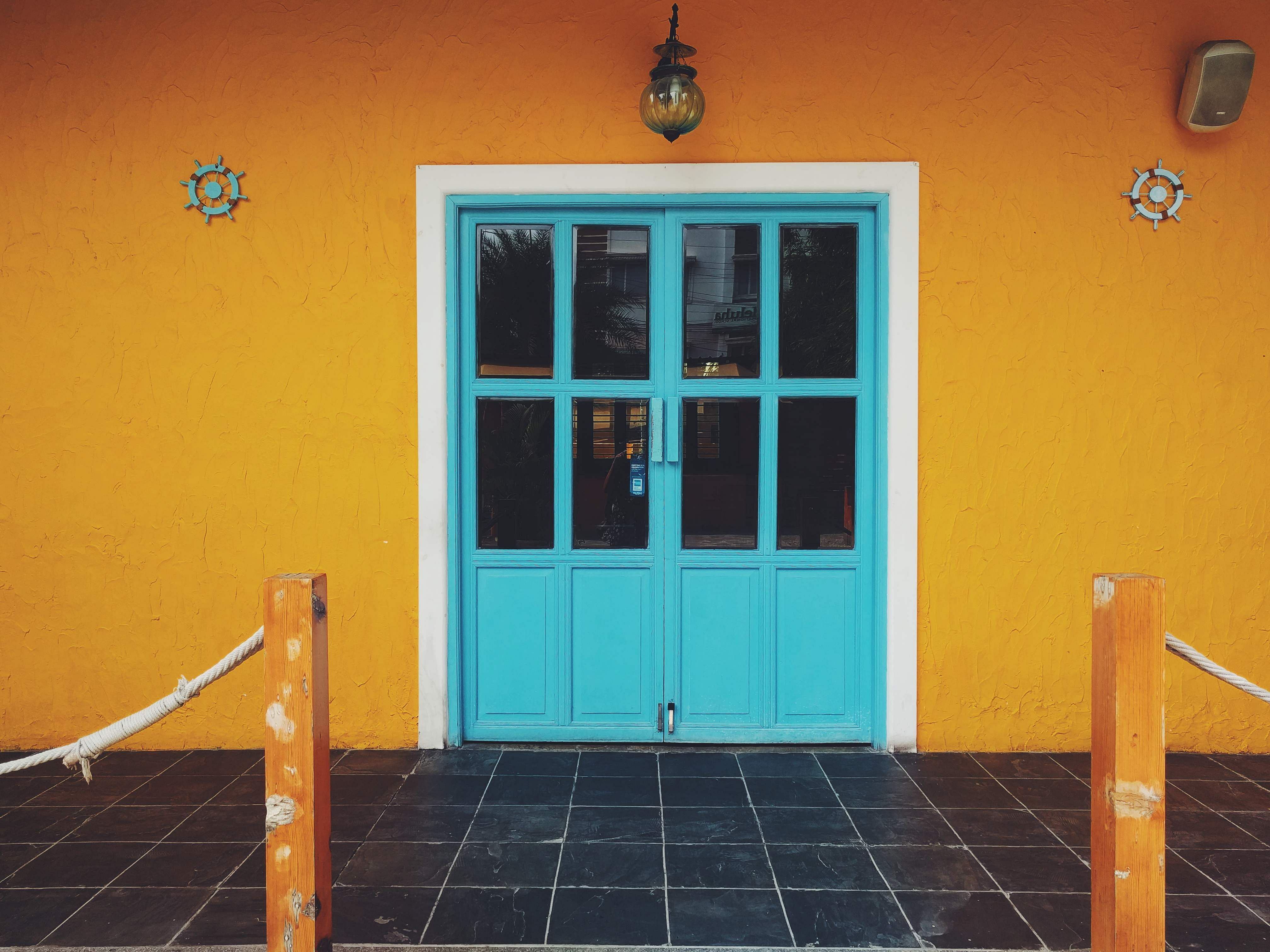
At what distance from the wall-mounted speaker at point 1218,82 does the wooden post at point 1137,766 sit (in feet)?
9.22

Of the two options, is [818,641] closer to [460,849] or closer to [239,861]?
[460,849]

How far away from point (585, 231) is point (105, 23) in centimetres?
233

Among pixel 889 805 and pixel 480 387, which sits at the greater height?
pixel 480 387

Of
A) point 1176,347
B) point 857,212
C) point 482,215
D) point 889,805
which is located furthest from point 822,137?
point 889,805

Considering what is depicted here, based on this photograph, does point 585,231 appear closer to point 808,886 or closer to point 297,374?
point 297,374

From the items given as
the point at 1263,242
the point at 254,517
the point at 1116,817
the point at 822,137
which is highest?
the point at 822,137

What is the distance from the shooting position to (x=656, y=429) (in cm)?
376

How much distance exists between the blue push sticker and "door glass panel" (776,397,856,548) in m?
0.61

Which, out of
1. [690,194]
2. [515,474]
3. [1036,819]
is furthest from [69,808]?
[1036,819]

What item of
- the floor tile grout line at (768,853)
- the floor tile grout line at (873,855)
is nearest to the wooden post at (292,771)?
the floor tile grout line at (768,853)

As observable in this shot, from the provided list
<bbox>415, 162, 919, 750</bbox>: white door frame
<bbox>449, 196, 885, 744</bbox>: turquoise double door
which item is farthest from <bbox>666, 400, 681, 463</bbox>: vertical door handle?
<bbox>415, 162, 919, 750</bbox>: white door frame

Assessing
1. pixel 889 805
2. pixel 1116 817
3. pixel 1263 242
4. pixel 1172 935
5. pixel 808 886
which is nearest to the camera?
pixel 1116 817

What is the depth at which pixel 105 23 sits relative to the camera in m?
3.63

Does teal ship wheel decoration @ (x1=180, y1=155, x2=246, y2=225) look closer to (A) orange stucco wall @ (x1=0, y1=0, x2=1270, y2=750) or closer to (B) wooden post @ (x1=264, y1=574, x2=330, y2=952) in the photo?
(A) orange stucco wall @ (x1=0, y1=0, x2=1270, y2=750)
